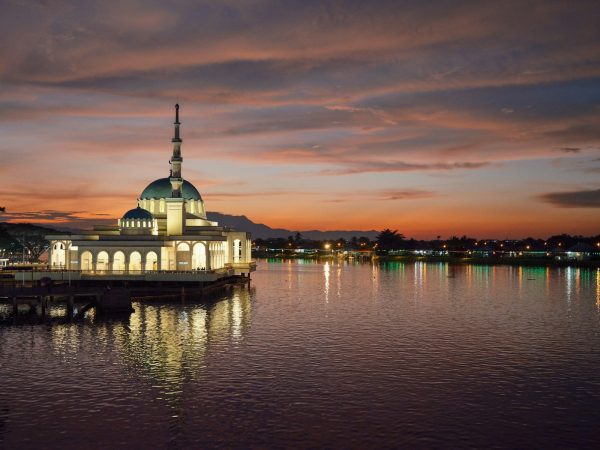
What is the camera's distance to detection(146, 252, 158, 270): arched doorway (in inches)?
3804

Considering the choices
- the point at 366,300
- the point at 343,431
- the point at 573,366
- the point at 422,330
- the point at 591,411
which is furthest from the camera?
the point at 366,300

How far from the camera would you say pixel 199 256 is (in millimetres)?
102000

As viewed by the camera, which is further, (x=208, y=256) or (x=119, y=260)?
(x=208, y=256)

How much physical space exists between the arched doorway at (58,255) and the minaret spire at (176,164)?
2013 cm

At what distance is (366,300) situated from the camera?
91312 millimetres

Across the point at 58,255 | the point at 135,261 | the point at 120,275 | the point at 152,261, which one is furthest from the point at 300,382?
the point at 58,255

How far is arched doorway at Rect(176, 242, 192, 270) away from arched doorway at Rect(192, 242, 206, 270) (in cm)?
97

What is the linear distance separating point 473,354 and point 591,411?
49.0 ft

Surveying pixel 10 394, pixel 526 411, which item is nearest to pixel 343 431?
pixel 526 411

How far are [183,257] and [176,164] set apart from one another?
18.4 m

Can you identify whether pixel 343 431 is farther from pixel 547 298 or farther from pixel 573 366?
pixel 547 298

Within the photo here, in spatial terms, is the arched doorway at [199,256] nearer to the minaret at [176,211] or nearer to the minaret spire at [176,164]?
the minaret at [176,211]

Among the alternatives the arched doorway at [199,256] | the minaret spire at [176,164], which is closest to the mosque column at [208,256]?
the arched doorway at [199,256]

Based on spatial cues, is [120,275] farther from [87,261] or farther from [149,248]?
[87,261]
